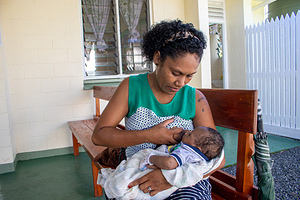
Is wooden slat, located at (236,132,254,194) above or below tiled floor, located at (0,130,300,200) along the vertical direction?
above

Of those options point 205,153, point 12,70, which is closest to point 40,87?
point 12,70

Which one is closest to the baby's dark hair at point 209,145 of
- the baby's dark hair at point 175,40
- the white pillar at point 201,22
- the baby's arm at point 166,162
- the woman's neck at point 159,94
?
the baby's arm at point 166,162

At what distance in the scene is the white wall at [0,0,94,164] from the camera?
396 cm

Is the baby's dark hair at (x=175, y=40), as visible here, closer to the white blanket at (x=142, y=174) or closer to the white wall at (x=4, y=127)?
the white blanket at (x=142, y=174)

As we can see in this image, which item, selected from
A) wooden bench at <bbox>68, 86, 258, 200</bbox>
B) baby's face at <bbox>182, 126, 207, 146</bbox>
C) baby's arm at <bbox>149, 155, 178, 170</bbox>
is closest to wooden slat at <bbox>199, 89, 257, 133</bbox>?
wooden bench at <bbox>68, 86, 258, 200</bbox>

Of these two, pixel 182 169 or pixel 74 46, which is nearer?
pixel 182 169

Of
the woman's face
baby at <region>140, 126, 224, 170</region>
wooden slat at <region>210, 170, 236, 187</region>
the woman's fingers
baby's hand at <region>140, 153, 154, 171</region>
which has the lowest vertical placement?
wooden slat at <region>210, 170, 236, 187</region>

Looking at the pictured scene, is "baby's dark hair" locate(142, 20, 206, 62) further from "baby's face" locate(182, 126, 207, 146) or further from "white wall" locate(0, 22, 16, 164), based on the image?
"white wall" locate(0, 22, 16, 164)

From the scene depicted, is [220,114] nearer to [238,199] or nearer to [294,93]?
[238,199]

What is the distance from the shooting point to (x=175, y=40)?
1.46 m

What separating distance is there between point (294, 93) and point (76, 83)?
4.15 metres

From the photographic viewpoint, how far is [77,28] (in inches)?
170

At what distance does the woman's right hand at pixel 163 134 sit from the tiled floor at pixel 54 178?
1.76 m

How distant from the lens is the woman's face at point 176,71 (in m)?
1.42
